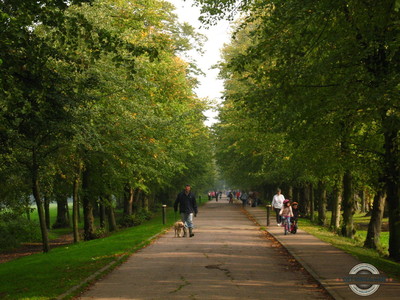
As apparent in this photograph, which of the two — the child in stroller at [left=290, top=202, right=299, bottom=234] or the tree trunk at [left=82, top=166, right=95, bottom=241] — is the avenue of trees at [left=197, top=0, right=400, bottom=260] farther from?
the tree trunk at [left=82, top=166, right=95, bottom=241]

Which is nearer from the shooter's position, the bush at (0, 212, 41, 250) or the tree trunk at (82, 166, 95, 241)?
the tree trunk at (82, 166, 95, 241)

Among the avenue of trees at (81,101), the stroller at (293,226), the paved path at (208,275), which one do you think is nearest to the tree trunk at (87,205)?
the avenue of trees at (81,101)

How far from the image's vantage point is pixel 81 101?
11.7m

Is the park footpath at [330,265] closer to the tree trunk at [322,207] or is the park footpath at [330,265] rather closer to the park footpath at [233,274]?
the park footpath at [233,274]

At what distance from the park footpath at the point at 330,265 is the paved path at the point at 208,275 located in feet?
0.79

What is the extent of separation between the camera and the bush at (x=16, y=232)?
94.8 feet

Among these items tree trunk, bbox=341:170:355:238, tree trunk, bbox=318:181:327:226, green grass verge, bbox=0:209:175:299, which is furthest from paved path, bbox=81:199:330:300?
tree trunk, bbox=318:181:327:226

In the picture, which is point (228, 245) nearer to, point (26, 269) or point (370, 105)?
point (26, 269)

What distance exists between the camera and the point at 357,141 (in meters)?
16.9

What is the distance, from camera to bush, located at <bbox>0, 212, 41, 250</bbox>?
2889 cm

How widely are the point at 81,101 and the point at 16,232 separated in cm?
2230

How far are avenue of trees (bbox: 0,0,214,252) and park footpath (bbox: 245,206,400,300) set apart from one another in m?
5.18

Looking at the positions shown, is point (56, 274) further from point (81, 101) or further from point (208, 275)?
point (81, 101)

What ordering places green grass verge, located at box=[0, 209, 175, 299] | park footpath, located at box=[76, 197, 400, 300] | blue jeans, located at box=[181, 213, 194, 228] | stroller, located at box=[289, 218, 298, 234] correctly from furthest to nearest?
stroller, located at box=[289, 218, 298, 234]
blue jeans, located at box=[181, 213, 194, 228]
green grass verge, located at box=[0, 209, 175, 299]
park footpath, located at box=[76, 197, 400, 300]
